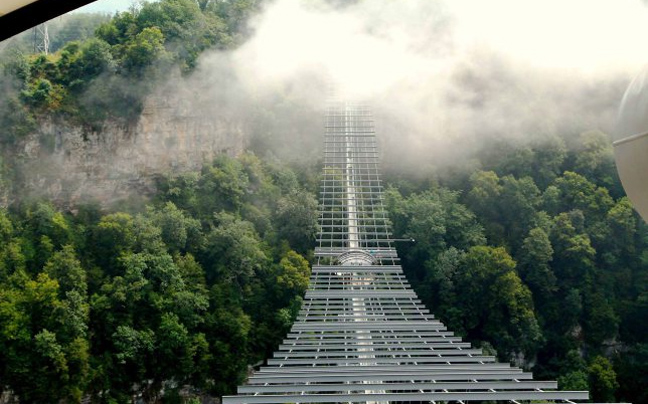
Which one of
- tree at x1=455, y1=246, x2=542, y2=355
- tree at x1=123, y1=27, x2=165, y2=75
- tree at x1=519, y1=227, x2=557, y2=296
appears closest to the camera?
tree at x1=455, y1=246, x2=542, y2=355

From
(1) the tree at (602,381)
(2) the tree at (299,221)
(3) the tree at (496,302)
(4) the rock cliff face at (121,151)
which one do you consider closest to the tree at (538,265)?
(3) the tree at (496,302)

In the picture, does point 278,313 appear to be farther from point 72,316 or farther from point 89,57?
point 89,57

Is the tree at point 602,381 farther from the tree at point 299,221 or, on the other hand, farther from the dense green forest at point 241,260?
the tree at point 299,221

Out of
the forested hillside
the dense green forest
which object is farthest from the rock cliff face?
the forested hillside

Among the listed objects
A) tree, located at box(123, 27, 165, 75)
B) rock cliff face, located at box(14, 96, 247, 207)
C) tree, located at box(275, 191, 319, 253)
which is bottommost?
tree, located at box(275, 191, 319, 253)

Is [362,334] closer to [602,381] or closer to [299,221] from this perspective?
[602,381]

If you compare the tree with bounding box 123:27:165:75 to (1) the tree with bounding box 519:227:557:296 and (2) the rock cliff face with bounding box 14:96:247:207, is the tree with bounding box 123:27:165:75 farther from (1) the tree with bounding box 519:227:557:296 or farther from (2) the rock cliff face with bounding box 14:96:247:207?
(1) the tree with bounding box 519:227:557:296
